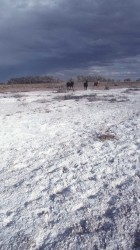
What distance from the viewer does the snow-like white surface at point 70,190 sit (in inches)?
248

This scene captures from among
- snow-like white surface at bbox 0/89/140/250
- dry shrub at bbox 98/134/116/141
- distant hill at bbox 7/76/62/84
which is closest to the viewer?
snow-like white surface at bbox 0/89/140/250

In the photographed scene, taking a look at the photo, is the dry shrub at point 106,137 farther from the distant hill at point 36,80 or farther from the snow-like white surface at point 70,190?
the distant hill at point 36,80

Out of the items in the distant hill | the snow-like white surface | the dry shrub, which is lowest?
the distant hill

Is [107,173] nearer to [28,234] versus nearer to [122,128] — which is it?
[28,234]

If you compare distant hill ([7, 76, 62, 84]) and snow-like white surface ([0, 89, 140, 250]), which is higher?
snow-like white surface ([0, 89, 140, 250])

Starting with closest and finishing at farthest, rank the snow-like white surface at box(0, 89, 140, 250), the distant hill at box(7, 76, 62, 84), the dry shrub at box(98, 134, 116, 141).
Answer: the snow-like white surface at box(0, 89, 140, 250) < the dry shrub at box(98, 134, 116, 141) < the distant hill at box(7, 76, 62, 84)

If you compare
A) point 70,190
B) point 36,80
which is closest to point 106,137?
point 70,190

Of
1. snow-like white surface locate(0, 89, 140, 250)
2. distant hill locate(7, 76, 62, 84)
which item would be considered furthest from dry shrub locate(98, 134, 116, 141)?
distant hill locate(7, 76, 62, 84)

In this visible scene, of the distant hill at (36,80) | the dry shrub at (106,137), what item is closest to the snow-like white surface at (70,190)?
the dry shrub at (106,137)

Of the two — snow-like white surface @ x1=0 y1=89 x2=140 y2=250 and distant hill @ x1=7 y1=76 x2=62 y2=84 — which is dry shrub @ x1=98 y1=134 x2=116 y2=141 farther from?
Answer: distant hill @ x1=7 y1=76 x2=62 y2=84

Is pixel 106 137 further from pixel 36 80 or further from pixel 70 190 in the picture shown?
pixel 36 80

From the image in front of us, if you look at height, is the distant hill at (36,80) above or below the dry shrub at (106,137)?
below

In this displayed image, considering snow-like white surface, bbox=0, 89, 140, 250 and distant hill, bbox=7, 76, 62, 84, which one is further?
distant hill, bbox=7, 76, 62, 84

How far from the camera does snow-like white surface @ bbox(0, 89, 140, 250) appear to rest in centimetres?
629
